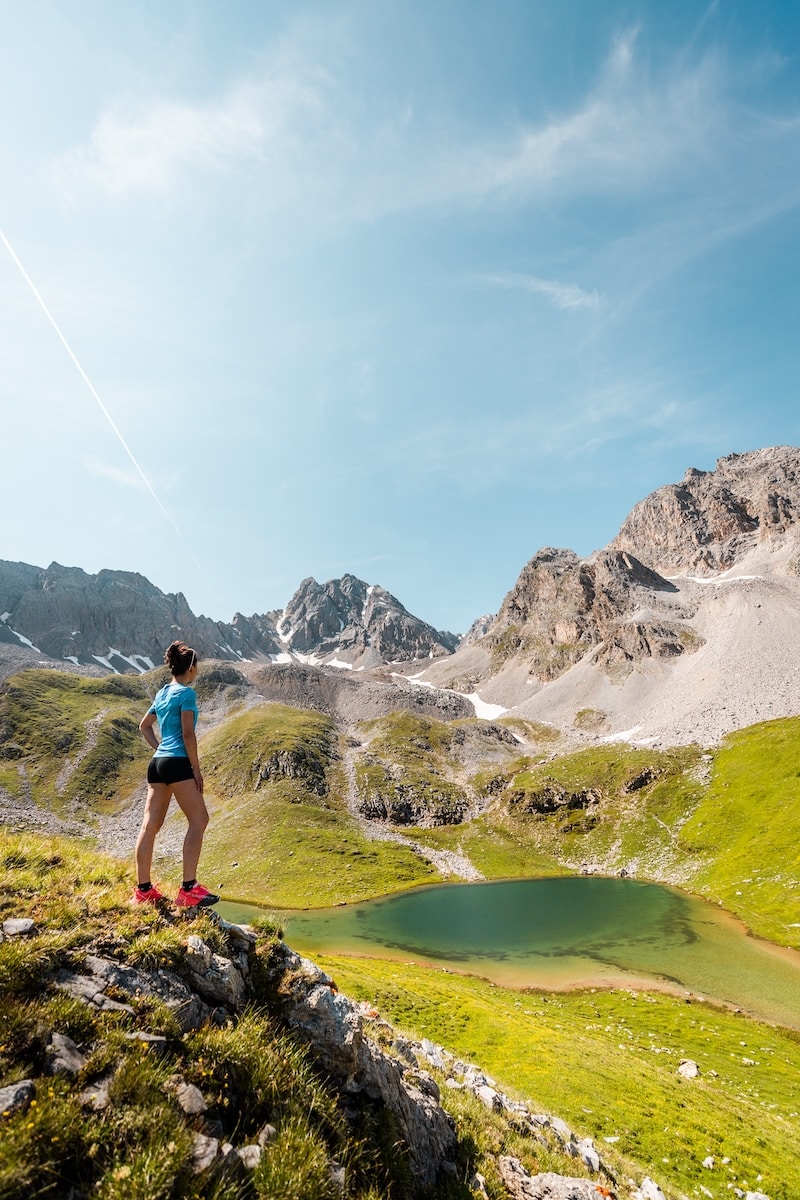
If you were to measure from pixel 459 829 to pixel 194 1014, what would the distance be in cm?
11883

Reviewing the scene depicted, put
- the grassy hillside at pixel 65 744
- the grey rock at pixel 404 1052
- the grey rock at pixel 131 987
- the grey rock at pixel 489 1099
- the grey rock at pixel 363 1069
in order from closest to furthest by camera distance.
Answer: the grey rock at pixel 131 987 → the grey rock at pixel 363 1069 → the grey rock at pixel 404 1052 → the grey rock at pixel 489 1099 → the grassy hillside at pixel 65 744

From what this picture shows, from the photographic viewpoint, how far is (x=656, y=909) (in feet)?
212

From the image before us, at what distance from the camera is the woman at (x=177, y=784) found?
945cm

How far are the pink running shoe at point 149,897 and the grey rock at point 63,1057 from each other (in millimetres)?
3156

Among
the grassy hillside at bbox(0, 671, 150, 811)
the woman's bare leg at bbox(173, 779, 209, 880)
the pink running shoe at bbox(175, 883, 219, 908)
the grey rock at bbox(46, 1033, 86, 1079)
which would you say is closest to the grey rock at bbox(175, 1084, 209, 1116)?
the grey rock at bbox(46, 1033, 86, 1079)

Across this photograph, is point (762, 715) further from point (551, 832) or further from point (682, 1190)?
point (682, 1190)

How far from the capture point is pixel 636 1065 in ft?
76.5

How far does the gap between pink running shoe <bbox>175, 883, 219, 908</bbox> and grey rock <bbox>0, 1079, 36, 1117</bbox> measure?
4.28 meters

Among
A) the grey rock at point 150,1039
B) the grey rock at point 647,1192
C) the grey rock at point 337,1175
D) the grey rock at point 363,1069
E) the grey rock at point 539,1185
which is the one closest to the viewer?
the grey rock at point 337,1175

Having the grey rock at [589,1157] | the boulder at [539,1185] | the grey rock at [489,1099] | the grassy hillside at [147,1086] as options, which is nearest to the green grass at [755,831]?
the grey rock at [589,1157]

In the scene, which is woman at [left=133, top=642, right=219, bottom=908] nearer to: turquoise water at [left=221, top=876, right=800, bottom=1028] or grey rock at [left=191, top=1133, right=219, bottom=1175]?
grey rock at [left=191, top=1133, right=219, bottom=1175]

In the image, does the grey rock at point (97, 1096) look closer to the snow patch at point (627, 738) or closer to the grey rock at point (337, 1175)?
the grey rock at point (337, 1175)

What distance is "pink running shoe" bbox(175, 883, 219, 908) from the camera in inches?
375

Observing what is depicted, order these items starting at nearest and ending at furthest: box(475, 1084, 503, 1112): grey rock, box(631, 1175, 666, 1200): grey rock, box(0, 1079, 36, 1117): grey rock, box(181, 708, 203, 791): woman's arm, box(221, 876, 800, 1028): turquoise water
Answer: box(0, 1079, 36, 1117): grey rock
box(181, 708, 203, 791): woman's arm
box(631, 1175, 666, 1200): grey rock
box(475, 1084, 503, 1112): grey rock
box(221, 876, 800, 1028): turquoise water
